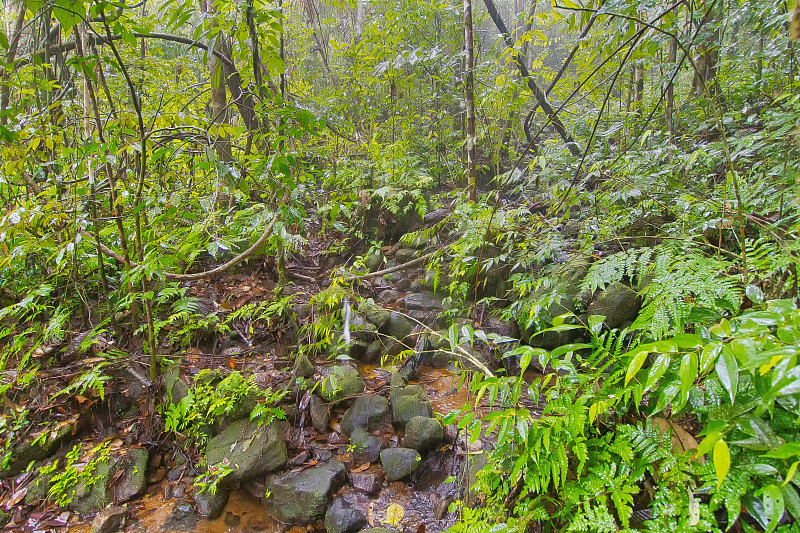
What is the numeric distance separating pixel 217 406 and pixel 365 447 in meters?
1.24

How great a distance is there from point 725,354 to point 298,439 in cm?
Answer: 309

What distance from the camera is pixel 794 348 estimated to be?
0.82m

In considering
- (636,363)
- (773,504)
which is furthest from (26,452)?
(773,504)

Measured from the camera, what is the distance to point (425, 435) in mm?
2975

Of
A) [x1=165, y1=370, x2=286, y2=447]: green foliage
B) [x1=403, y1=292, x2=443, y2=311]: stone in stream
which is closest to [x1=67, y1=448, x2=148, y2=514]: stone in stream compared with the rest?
[x1=165, y1=370, x2=286, y2=447]: green foliage

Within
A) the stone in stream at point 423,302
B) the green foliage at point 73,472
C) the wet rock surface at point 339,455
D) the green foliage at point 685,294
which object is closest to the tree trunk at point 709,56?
the wet rock surface at point 339,455

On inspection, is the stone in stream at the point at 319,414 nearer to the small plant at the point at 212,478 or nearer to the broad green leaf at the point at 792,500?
the small plant at the point at 212,478

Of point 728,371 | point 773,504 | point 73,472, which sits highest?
point 728,371

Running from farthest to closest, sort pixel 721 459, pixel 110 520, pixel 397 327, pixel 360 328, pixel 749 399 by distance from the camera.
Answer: pixel 397 327 < pixel 360 328 < pixel 110 520 < pixel 749 399 < pixel 721 459

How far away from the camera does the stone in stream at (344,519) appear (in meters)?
2.51

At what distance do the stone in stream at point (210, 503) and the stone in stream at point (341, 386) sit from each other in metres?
1.04

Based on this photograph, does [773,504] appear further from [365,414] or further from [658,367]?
[365,414]

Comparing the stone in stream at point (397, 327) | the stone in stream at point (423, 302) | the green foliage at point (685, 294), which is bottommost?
Result: the stone in stream at point (397, 327)

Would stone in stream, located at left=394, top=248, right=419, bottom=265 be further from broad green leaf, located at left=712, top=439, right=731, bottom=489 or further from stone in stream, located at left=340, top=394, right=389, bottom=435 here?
broad green leaf, located at left=712, top=439, right=731, bottom=489
